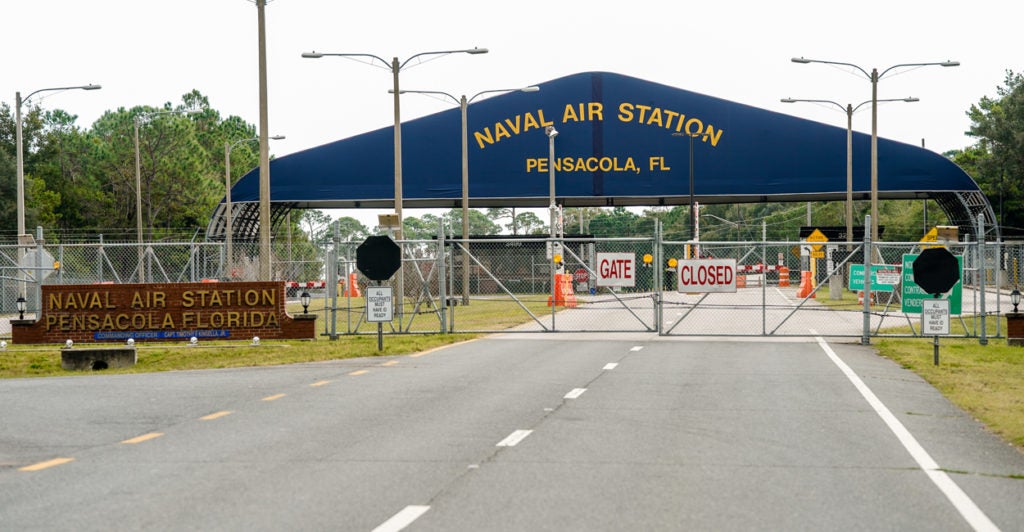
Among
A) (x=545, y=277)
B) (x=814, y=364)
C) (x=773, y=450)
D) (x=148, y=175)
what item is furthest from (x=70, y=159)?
(x=773, y=450)

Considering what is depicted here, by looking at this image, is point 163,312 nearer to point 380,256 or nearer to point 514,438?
point 380,256

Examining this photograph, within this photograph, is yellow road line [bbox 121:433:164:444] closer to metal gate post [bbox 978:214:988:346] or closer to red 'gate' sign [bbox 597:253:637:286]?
red 'gate' sign [bbox 597:253:637:286]

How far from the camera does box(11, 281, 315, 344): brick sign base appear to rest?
2556 cm

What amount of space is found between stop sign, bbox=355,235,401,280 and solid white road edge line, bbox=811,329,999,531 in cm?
950

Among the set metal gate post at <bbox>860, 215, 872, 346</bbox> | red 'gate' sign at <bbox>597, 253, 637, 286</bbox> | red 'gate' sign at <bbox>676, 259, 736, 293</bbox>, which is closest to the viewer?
metal gate post at <bbox>860, 215, 872, 346</bbox>

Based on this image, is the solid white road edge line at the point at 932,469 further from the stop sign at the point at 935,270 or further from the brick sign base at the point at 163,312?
the brick sign base at the point at 163,312

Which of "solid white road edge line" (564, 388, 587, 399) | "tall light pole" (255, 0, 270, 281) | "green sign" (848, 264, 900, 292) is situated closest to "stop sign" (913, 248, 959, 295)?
"green sign" (848, 264, 900, 292)

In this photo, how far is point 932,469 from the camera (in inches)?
398

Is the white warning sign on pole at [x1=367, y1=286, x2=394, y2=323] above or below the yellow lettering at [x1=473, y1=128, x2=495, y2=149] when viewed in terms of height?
below

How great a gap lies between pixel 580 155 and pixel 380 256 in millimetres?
37123

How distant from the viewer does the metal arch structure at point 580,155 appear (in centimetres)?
5909

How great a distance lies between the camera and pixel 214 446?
37.2 feet

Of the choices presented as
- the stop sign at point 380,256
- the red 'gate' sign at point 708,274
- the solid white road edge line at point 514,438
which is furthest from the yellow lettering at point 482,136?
the solid white road edge line at point 514,438

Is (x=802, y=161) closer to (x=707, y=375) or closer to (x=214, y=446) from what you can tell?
(x=707, y=375)
